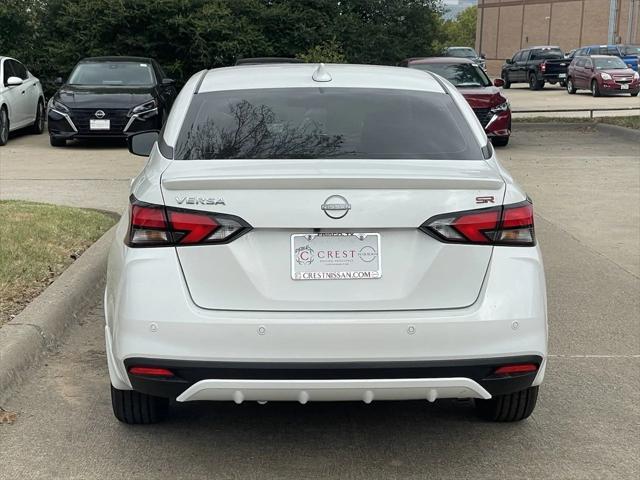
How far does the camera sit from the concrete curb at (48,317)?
4805 mm

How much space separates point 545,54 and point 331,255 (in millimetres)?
39303

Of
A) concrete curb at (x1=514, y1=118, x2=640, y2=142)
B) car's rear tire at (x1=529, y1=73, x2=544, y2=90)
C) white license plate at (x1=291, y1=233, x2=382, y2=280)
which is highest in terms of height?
white license plate at (x1=291, y1=233, x2=382, y2=280)

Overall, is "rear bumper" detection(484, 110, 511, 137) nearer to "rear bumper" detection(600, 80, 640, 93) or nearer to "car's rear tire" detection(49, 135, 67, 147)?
"car's rear tire" detection(49, 135, 67, 147)

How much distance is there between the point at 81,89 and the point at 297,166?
512 inches

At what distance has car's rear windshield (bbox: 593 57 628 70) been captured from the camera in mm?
34250

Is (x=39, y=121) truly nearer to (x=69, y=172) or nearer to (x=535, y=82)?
(x=69, y=172)

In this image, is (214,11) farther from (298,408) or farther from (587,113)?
(298,408)

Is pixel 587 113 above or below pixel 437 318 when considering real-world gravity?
below

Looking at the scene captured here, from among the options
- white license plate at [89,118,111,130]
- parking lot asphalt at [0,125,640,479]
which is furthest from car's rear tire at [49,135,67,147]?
parking lot asphalt at [0,125,640,479]

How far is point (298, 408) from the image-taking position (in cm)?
459

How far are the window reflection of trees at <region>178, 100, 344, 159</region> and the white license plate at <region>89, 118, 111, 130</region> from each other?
37.9 ft

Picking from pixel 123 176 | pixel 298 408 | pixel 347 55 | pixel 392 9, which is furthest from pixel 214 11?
pixel 298 408

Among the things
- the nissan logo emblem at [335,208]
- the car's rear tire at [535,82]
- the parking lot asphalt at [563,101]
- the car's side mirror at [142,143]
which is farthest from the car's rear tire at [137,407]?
the car's rear tire at [535,82]

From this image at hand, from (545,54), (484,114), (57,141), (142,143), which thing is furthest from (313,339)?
(545,54)
